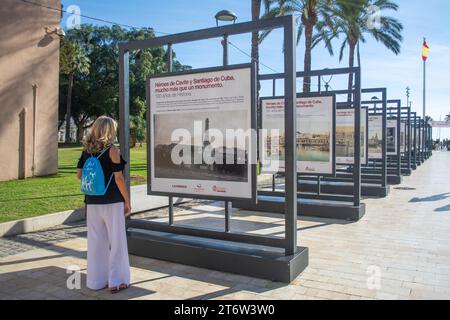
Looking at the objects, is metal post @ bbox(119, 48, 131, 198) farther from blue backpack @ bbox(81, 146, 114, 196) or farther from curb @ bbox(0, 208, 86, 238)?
curb @ bbox(0, 208, 86, 238)

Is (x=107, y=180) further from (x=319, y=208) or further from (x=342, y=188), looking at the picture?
(x=342, y=188)

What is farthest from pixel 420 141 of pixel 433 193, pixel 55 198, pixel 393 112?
pixel 55 198

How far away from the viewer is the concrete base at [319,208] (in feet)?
27.1

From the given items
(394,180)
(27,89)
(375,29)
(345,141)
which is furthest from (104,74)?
(345,141)

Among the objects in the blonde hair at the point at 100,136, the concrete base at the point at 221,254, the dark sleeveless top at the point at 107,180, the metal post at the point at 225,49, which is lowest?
the concrete base at the point at 221,254

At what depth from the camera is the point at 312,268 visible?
16.5 ft

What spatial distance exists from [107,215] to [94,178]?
0.40m

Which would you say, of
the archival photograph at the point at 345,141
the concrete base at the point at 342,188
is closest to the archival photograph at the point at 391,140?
the concrete base at the point at 342,188

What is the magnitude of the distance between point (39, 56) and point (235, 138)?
10272mm

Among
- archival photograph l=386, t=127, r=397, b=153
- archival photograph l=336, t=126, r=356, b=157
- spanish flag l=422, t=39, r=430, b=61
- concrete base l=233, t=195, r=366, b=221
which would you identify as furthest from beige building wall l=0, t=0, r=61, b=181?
spanish flag l=422, t=39, r=430, b=61

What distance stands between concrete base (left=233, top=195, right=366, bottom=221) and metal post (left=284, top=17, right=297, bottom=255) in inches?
139

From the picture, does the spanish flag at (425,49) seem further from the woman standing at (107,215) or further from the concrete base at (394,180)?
the woman standing at (107,215)

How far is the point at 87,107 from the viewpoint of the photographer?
45062 mm

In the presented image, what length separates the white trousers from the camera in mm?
4156
